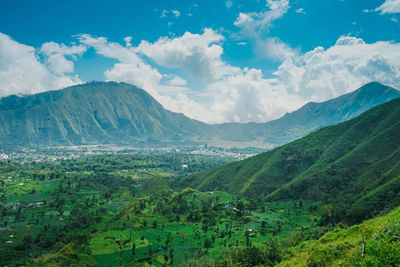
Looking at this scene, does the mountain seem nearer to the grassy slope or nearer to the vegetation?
the vegetation

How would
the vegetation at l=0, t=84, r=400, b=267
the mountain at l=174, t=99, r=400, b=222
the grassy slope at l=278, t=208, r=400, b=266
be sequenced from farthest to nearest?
the mountain at l=174, t=99, r=400, b=222 < the vegetation at l=0, t=84, r=400, b=267 < the grassy slope at l=278, t=208, r=400, b=266

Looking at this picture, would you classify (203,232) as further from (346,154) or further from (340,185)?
→ (346,154)

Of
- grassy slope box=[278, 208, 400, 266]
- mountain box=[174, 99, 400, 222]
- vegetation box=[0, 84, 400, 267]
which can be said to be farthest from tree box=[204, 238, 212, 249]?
mountain box=[174, 99, 400, 222]

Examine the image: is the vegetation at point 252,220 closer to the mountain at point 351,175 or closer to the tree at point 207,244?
the tree at point 207,244

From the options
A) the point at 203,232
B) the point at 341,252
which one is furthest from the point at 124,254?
the point at 341,252

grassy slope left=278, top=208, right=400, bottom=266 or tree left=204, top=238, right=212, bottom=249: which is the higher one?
grassy slope left=278, top=208, right=400, bottom=266

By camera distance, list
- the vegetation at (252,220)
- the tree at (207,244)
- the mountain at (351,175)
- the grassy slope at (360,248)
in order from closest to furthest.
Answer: the grassy slope at (360,248) → the vegetation at (252,220) → the tree at (207,244) → the mountain at (351,175)

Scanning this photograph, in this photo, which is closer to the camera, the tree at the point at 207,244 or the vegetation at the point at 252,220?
the vegetation at the point at 252,220

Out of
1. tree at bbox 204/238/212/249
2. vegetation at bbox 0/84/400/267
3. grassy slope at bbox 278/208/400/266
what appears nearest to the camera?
grassy slope at bbox 278/208/400/266

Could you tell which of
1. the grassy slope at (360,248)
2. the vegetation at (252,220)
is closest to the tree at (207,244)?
the vegetation at (252,220)
